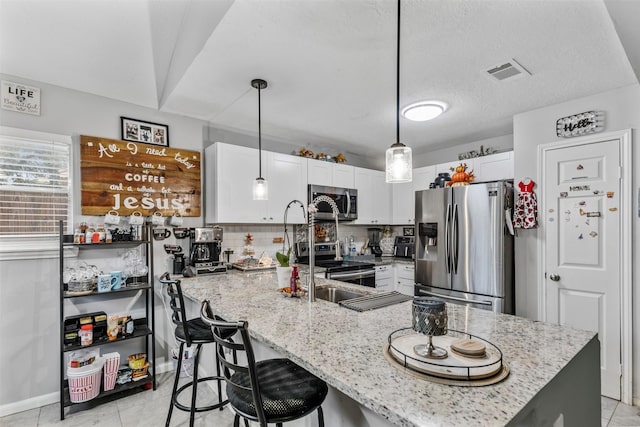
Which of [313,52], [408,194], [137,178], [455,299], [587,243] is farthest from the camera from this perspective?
[408,194]

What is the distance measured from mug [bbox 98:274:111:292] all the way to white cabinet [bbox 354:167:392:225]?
2918 millimetres

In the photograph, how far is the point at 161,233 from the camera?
3.01 m

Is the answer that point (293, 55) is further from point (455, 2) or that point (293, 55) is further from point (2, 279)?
point (2, 279)

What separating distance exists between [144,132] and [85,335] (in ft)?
5.80

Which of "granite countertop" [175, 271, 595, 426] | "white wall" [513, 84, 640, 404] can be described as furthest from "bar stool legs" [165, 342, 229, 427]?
"white wall" [513, 84, 640, 404]

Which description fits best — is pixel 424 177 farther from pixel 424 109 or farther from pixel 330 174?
pixel 424 109

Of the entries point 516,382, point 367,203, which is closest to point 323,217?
point 367,203

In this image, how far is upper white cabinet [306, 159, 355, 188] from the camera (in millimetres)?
3965

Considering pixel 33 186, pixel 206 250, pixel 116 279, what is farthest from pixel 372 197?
pixel 33 186

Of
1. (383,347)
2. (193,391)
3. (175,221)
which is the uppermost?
(175,221)

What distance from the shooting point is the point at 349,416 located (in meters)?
1.38

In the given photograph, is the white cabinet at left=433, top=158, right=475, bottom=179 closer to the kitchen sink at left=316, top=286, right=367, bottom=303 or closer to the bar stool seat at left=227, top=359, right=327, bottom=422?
the kitchen sink at left=316, top=286, right=367, bottom=303

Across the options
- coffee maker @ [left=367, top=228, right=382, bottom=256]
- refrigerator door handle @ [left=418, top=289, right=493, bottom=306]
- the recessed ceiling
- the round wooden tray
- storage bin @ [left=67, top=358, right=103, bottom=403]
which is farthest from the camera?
coffee maker @ [left=367, top=228, right=382, bottom=256]

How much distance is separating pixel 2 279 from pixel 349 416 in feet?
8.72
